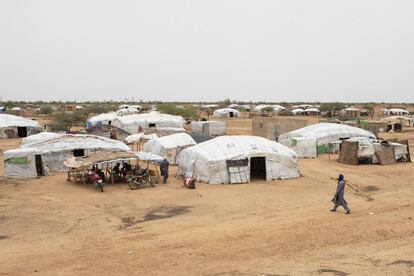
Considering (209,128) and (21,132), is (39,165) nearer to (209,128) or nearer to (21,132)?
(21,132)

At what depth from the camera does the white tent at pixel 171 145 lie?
29.2m

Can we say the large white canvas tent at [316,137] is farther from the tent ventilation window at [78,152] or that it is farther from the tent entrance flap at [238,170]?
the tent ventilation window at [78,152]

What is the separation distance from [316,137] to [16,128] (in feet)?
95.8

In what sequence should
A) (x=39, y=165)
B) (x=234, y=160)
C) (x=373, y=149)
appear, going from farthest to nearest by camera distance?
1. (x=373, y=149)
2. (x=39, y=165)
3. (x=234, y=160)

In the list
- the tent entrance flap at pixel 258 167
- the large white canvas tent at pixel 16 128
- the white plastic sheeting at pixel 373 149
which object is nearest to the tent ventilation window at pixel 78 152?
the tent entrance flap at pixel 258 167

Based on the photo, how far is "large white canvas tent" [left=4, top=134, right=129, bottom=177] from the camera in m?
23.6

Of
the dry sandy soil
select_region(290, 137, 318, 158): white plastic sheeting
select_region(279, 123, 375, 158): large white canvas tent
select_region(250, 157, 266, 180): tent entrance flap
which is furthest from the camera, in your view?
select_region(279, 123, 375, 158): large white canvas tent

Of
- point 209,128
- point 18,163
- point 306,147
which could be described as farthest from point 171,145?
point 209,128

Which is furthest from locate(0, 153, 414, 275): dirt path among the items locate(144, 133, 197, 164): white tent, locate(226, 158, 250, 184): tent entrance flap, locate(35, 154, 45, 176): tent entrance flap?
locate(144, 133, 197, 164): white tent

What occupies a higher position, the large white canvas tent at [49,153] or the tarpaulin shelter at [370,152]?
the large white canvas tent at [49,153]

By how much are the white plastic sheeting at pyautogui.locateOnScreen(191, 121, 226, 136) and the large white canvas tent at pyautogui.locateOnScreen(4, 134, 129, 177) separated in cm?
1901

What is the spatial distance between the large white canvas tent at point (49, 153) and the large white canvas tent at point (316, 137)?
40.2 ft

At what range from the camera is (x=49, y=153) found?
26375 mm

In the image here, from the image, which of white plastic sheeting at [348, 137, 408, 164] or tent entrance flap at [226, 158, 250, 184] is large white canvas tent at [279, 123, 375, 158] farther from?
tent entrance flap at [226, 158, 250, 184]
